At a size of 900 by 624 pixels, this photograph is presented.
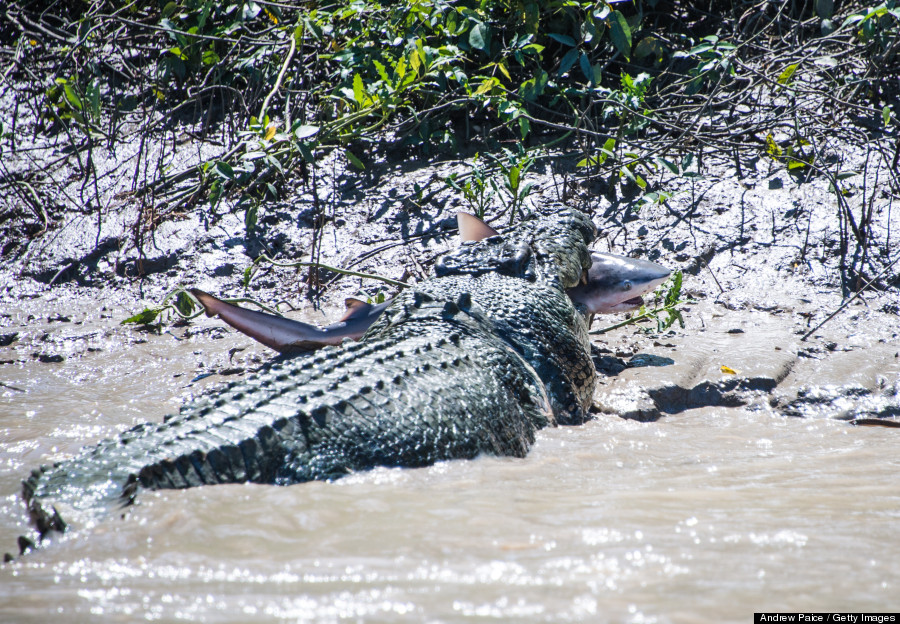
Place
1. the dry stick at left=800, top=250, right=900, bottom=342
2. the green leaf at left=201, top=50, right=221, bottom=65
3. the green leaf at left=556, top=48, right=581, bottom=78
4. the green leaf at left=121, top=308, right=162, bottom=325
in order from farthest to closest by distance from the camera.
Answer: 1. the green leaf at left=201, top=50, right=221, bottom=65
2. the green leaf at left=556, top=48, right=581, bottom=78
3. the green leaf at left=121, top=308, right=162, bottom=325
4. the dry stick at left=800, top=250, right=900, bottom=342

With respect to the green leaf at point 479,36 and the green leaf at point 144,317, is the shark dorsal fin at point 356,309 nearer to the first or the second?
the green leaf at point 144,317

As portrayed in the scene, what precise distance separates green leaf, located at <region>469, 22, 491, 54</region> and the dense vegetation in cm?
1

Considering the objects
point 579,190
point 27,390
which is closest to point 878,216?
point 579,190

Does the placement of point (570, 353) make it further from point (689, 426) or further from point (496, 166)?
point (496, 166)

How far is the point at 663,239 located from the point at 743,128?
1.15 meters

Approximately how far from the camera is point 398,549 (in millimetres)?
1521

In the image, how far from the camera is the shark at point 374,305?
11.9 ft

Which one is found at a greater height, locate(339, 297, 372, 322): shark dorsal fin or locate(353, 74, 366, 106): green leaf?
locate(353, 74, 366, 106): green leaf

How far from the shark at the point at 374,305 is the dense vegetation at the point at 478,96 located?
0.78 meters

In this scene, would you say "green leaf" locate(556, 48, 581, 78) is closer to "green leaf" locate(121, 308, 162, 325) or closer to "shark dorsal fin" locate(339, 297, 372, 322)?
"shark dorsal fin" locate(339, 297, 372, 322)

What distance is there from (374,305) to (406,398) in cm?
128

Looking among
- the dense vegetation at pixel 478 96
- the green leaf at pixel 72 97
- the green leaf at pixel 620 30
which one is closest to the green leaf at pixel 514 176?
the dense vegetation at pixel 478 96

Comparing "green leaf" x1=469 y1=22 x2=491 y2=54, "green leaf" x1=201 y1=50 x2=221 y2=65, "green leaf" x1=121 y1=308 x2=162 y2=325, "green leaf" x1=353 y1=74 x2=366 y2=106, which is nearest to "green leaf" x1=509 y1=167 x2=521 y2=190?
"green leaf" x1=353 y1=74 x2=366 y2=106

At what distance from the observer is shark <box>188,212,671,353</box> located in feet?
11.9
